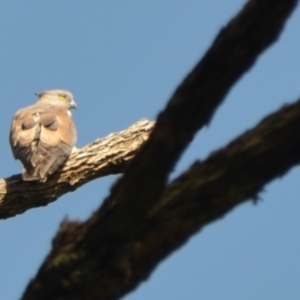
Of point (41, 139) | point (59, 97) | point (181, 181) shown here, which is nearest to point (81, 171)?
point (41, 139)

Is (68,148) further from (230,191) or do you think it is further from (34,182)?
(230,191)

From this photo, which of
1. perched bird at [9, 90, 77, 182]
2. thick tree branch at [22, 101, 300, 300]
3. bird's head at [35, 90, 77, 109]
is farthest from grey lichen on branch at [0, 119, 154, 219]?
thick tree branch at [22, 101, 300, 300]

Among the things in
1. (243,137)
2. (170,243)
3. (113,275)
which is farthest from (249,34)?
(113,275)

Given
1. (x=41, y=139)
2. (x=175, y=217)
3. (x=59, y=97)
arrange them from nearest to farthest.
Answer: (x=175, y=217) < (x=41, y=139) < (x=59, y=97)

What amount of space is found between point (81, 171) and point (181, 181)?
525 centimetres

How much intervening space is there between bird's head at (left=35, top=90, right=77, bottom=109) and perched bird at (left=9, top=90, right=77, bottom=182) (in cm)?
126

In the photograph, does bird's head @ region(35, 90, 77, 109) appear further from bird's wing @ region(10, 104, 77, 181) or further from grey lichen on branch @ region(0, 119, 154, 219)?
grey lichen on branch @ region(0, 119, 154, 219)

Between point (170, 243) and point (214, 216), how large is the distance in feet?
0.66

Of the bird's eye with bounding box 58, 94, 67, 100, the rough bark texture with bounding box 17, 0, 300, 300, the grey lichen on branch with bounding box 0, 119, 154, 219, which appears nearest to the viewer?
the rough bark texture with bounding box 17, 0, 300, 300

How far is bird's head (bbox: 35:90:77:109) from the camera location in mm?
12453

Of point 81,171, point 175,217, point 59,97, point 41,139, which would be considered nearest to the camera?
point 175,217

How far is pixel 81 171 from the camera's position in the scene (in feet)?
28.4

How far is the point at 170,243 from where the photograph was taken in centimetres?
342

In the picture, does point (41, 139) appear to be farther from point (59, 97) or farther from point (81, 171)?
point (59, 97)
